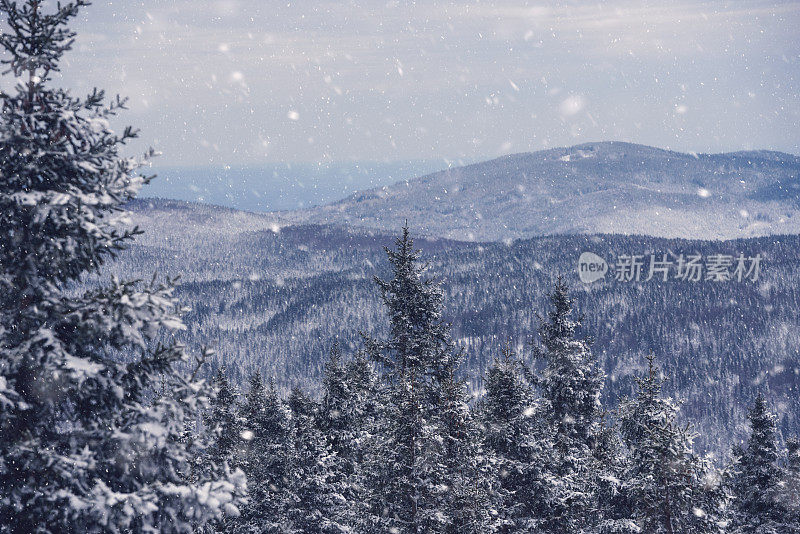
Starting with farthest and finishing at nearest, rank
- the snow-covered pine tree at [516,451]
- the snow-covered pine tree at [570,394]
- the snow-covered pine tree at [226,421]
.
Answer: the snow-covered pine tree at [226,421]
the snow-covered pine tree at [570,394]
the snow-covered pine tree at [516,451]

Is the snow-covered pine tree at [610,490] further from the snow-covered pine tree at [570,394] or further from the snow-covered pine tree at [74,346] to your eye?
the snow-covered pine tree at [74,346]

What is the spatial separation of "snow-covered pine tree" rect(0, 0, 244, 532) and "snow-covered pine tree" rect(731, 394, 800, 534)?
22334mm

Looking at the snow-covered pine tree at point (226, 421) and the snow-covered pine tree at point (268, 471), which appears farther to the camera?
the snow-covered pine tree at point (226, 421)

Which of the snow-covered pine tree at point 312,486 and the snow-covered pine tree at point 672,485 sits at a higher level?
the snow-covered pine tree at point 672,485

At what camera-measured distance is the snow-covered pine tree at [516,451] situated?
17594 mm

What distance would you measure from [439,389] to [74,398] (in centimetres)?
1174

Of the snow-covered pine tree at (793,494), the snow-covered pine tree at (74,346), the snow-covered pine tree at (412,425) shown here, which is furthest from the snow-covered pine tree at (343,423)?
the snow-covered pine tree at (74,346)

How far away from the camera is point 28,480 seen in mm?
7480

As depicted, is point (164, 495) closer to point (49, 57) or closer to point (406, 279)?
point (49, 57)

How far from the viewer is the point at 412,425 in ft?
51.6

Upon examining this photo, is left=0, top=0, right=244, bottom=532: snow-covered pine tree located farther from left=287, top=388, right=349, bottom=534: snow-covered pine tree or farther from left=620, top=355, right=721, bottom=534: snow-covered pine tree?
left=287, top=388, right=349, bottom=534: snow-covered pine tree

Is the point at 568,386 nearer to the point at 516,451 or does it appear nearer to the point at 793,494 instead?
the point at 516,451

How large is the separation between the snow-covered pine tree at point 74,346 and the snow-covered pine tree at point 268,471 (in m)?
16.0

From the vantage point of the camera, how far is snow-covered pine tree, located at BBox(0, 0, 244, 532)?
7301mm
